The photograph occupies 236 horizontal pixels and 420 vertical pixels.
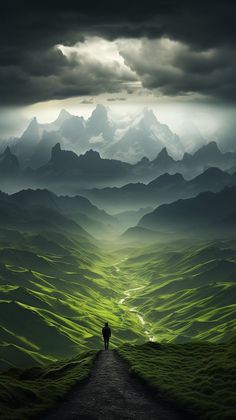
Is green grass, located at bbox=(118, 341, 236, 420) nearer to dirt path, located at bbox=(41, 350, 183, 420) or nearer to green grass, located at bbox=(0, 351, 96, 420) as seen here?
dirt path, located at bbox=(41, 350, 183, 420)

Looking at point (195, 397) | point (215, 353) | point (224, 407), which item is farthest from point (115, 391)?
point (215, 353)

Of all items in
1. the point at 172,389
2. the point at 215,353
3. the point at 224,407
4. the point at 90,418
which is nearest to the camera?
the point at 90,418

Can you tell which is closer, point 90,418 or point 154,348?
point 90,418

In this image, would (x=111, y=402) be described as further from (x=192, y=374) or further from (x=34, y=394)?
(x=192, y=374)

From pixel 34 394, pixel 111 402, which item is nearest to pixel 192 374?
pixel 111 402

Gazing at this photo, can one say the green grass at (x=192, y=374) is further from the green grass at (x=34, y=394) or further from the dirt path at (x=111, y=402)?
the green grass at (x=34, y=394)

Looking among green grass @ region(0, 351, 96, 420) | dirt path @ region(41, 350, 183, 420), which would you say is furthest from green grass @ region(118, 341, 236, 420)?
green grass @ region(0, 351, 96, 420)

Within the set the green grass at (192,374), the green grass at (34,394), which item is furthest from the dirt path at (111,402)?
the green grass at (192,374)

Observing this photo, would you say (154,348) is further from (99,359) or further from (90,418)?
(90,418)
